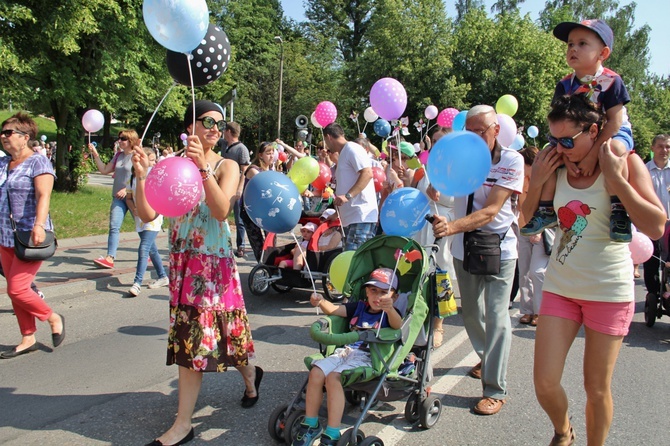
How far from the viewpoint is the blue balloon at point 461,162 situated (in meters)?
3.43

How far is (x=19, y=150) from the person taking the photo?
15.7 ft

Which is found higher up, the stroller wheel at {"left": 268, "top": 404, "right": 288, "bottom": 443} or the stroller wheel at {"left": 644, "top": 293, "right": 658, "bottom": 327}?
the stroller wheel at {"left": 644, "top": 293, "right": 658, "bottom": 327}

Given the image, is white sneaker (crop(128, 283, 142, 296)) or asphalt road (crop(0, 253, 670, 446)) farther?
white sneaker (crop(128, 283, 142, 296))

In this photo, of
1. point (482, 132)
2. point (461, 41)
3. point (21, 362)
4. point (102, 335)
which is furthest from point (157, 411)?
point (461, 41)

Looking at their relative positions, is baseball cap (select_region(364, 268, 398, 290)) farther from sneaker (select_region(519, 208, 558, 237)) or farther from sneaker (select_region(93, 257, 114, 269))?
sneaker (select_region(93, 257, 114, 269))

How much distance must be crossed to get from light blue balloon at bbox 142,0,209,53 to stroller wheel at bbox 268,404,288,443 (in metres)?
2.26

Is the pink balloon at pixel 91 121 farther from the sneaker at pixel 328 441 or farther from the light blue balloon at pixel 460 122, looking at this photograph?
the sneaker at pixel 328 441

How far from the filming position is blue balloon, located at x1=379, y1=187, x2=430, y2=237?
3.76m

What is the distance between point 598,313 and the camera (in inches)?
110

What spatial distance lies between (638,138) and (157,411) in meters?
47.5

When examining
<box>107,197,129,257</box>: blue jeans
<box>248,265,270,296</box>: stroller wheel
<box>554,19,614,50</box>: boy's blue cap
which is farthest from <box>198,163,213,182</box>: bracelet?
<box>107,197,129,257</box>: blue jeans

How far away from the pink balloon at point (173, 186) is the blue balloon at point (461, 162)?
1484 mm

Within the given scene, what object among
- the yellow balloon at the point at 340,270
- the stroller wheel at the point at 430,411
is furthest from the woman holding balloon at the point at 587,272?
the yellow balloon at the point at 340,270

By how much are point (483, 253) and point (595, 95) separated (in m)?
1.42
